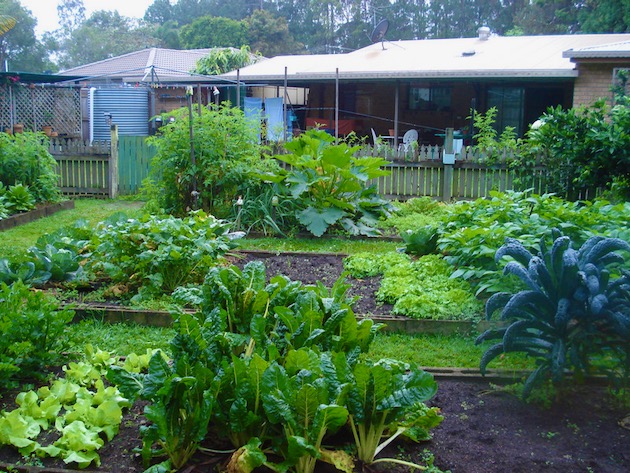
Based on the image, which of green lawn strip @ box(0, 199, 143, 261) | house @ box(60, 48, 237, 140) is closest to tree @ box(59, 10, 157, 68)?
house @ box(60, 48, 237, 140)

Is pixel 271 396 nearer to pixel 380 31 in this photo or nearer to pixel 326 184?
pixel 326 184

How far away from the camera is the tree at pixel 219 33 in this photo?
47312 mm

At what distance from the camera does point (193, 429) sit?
3.39 meters

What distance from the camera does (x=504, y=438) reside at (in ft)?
12.2

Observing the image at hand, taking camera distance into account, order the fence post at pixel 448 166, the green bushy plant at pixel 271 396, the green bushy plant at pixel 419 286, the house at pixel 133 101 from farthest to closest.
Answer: the house at pixel 133 101 → the fence post at pixel 448 166 → the green bushy plant at pixel 419 286 → the green bushy plant at pixel 271 396

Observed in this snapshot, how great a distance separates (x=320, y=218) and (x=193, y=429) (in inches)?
240

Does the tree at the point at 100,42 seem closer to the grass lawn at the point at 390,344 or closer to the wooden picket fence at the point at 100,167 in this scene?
the wooden picket fence at the point at 100,167

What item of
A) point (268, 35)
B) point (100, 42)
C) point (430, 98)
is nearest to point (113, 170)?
point (430, 98)

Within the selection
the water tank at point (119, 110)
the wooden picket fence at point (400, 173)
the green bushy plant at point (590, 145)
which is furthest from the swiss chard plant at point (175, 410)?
the water tank at point (119, 110)

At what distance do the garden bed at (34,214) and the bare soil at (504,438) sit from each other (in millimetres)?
6749

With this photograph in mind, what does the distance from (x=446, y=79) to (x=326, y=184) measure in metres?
11.3

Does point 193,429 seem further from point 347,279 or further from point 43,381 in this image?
point 347,279

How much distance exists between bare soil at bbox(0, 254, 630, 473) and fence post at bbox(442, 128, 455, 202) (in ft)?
27.3

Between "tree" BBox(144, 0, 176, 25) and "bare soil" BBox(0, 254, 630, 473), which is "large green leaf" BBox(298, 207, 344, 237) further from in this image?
"tree" BBox(144, 0, 176, 25)
